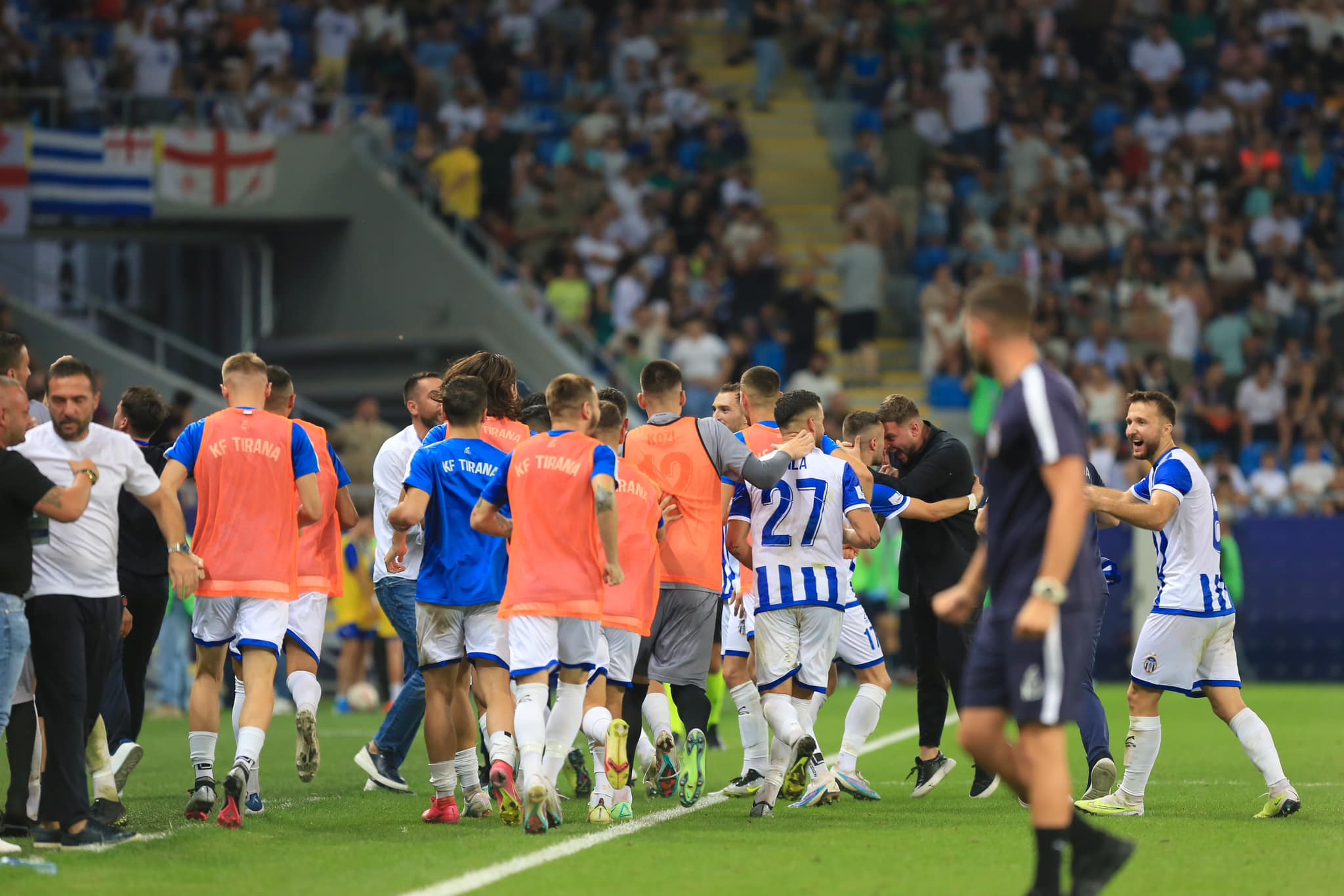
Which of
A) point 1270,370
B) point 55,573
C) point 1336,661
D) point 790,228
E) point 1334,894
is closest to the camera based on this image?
point 1334,894

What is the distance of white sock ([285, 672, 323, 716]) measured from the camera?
964cm

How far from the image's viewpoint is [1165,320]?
23.5 m

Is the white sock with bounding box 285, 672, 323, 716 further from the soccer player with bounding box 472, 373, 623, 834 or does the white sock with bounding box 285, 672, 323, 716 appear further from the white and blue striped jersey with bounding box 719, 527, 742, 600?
the white and blue striped jersey with bounding box 719, 527, 742, 600

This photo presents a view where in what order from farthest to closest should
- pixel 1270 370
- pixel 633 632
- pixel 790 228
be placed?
pixel 790 228 → pixel 1270 370 → pixel 633 632

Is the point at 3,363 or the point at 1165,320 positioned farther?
the point at 1165,320

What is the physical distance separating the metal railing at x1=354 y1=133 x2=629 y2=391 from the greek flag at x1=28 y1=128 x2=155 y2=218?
299cm

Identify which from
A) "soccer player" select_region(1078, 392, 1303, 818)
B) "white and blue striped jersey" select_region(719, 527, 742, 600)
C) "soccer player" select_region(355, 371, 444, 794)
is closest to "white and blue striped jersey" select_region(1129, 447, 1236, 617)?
"soccer player" select_region(1078, 392, 1303, 818)

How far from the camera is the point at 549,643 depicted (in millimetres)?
8281

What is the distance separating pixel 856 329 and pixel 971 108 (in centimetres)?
462

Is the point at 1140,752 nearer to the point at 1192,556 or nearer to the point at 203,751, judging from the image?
the point at 1192,556

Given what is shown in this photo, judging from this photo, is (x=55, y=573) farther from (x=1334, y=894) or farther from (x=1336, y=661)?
(x=1336, y=661)

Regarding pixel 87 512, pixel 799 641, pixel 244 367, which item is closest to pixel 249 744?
pixel 87 512

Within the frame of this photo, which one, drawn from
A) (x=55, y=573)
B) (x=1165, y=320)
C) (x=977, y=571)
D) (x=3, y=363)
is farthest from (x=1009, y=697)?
(x=1165, y=320)

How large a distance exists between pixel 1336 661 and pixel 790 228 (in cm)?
1020
